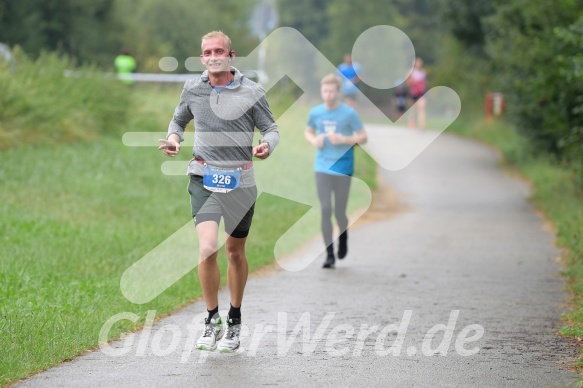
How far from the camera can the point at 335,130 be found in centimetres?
1194

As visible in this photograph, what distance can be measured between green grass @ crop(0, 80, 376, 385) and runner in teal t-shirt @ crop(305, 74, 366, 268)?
110 cm

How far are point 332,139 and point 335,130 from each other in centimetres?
21

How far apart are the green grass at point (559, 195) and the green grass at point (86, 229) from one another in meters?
3.17

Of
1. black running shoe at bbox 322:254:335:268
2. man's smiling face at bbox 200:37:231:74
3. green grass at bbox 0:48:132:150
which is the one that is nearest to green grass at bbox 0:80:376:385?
green grass at bbox 0:48:132:150

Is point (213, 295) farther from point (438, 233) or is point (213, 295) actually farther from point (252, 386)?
point (438, 233)

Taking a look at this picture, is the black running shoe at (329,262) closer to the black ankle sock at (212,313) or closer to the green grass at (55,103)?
the black ankle sock at (212,313)

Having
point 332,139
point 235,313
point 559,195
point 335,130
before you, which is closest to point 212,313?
point 235,313

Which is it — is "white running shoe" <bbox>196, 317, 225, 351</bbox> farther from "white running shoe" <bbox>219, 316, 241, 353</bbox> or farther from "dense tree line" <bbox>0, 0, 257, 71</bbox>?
"dense tree line" <bbox>0, 0, 257, 71</bbox>

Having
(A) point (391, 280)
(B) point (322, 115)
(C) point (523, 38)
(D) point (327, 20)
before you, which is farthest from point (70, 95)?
(D) point (327, 20)

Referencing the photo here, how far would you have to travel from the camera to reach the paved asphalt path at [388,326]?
21.8 ft

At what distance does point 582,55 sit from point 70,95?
11.5 m

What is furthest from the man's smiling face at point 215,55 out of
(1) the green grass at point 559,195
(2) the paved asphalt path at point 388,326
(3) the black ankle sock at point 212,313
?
(1) the green grass at point 559,195

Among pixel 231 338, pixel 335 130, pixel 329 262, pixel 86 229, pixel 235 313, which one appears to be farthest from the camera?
pixel 86 229

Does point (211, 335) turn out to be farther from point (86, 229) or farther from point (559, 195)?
point (559, 195)
